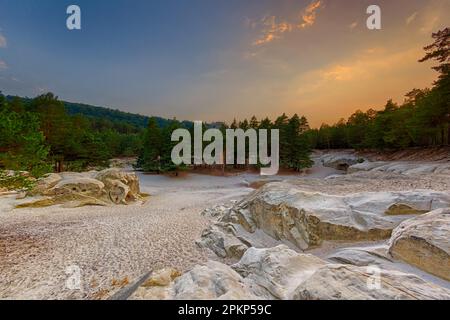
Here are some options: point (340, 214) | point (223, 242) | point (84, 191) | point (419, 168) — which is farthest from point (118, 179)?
point (419, 168)

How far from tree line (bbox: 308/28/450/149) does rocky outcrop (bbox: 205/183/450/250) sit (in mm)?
25634

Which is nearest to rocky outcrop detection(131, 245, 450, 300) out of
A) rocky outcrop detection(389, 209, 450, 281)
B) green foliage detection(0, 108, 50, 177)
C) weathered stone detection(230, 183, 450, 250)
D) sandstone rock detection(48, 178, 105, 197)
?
rocky outcrop detection(389, 209, 450, 281)

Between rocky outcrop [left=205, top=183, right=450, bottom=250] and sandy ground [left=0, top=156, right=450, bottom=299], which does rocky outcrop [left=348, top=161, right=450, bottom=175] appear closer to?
sandy ground [left=0, top=156, right=450, bottom=299]

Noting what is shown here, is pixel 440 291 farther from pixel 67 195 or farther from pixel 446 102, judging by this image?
pixel 446 102

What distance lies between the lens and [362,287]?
3119 mm

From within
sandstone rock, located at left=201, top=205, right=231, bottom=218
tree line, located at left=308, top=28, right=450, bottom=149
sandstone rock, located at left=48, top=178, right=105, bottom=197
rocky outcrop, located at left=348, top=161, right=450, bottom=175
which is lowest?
sandstone rock, located at left=201, top=205, right=231, bottom=218

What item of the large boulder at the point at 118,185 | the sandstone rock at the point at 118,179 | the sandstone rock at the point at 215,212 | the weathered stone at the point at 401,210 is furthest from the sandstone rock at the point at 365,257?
the sandstone rock at the point at 118,179

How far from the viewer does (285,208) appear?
7.56 meters

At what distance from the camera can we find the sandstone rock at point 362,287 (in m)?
2.98

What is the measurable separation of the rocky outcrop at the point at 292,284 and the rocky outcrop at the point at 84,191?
598 inches

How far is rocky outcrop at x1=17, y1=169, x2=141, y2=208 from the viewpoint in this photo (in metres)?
15.5

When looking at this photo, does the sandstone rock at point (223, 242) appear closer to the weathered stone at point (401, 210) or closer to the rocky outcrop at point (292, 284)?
the rocky outcrop at point (292, 284)

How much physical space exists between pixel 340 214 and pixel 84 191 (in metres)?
17.9
